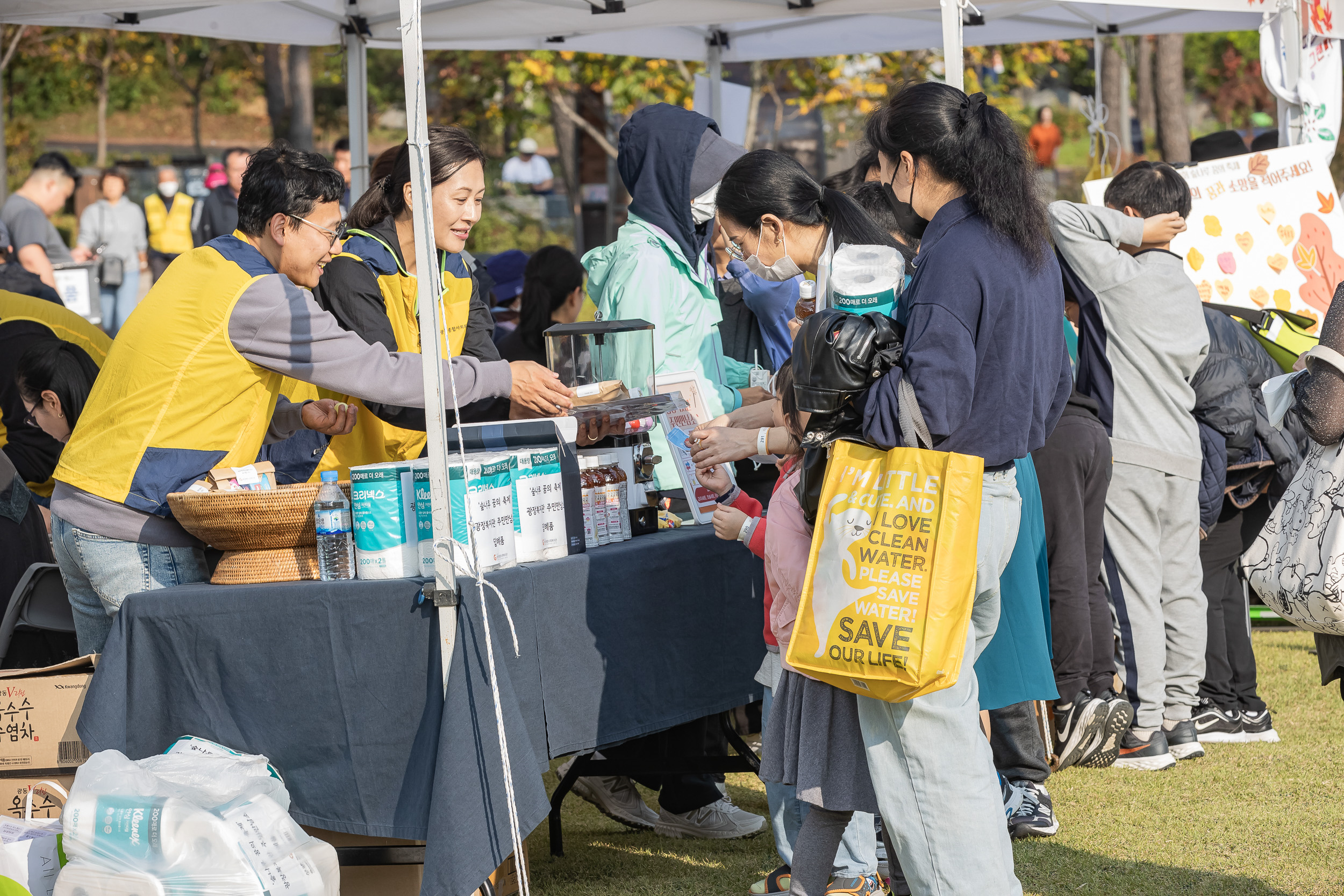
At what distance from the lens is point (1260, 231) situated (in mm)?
5719

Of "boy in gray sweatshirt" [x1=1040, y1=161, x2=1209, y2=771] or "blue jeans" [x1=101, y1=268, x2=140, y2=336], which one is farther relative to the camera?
"blue jeans" [x1=101, y1=268, x2=140, y2=336]

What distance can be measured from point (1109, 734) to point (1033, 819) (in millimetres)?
698

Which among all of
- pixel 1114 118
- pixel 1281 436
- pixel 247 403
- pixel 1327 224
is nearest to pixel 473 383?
pixel 247 403

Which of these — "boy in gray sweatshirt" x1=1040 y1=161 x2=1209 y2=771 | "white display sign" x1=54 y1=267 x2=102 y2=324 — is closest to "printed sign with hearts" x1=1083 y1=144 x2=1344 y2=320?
"boy in gray sweatshirt" x1=1040 y1=161 x2=1209 y2=771

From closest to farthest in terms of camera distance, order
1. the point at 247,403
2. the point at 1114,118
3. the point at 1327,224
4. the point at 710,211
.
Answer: the point at 247,403, the point at 710,211, the point at 1327,224, the point at 1114,118

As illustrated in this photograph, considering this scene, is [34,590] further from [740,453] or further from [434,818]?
[740,453]

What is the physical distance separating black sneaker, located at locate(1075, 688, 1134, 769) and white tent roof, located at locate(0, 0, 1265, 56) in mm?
2641

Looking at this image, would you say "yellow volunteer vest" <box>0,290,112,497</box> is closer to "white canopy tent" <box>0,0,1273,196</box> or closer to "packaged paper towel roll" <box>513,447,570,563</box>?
"white canopy tent" <box>0,0,1273,196</box>

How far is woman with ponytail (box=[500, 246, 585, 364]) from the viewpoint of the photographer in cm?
577

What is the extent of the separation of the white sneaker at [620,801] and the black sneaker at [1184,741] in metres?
1.83

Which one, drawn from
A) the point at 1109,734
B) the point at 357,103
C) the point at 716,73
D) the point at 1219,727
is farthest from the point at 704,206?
the point at 716,73

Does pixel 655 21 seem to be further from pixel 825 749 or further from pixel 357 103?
pixel 825 749

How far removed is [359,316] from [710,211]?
115 cm

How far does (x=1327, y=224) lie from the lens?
5848 millimetres
